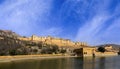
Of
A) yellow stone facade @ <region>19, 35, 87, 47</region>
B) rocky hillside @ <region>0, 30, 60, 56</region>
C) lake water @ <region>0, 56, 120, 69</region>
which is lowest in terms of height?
lake water @ <region>0, 56, 120, 69</region>

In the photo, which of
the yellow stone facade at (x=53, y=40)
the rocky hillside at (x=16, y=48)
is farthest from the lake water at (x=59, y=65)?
the yellow stone facade at (x=53, y=40)

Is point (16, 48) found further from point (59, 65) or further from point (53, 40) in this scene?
point (53, 40)

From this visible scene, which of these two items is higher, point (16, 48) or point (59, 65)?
point (16, 48)

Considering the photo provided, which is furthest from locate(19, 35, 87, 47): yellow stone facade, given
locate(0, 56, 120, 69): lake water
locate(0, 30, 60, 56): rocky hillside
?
locate(0, 56, 120, 69): lake water

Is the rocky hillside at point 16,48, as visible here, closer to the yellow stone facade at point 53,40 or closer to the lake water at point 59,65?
the lake water at point 59,65

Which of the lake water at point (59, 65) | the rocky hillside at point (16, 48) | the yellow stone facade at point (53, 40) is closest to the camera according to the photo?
the lake water at point (59, 65)

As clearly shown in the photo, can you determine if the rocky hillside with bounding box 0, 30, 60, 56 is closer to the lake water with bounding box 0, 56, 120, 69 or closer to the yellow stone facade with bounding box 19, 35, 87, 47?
the lake water with bounding box 0, 56, 120, 69

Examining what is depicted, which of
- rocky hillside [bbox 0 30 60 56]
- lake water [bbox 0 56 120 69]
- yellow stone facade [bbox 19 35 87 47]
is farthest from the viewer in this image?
yellow stone facade [bbox 19 35 87 47]

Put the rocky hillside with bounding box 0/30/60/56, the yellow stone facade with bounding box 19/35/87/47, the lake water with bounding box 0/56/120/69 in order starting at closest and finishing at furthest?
the lake water with bounding box 0/56/120/69 → the rocky hillside with bounding box 0/30/60/56 → the yellow stone facade with bounding box 19/35/87/47

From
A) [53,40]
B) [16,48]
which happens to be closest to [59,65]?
[16,48]

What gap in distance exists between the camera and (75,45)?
641ft

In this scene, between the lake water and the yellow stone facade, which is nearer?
the lake water

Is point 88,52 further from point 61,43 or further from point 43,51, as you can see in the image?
point 61,43

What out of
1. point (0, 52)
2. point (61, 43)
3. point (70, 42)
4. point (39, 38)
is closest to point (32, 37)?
point (39, 38)
